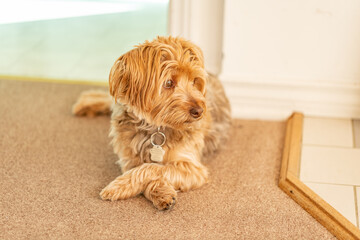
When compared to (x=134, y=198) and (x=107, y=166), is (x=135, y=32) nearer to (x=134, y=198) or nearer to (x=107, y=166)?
(x=107, y=166)

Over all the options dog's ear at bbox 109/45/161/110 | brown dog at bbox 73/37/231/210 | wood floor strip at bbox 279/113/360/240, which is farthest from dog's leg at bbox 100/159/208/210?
wood floor strip at bbox 279/113/360/240

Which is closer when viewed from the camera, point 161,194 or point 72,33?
point 161,194

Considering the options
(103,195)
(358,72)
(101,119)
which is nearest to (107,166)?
(103,195)

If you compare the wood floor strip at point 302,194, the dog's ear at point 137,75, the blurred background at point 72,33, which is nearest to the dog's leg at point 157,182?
the dog's ear at point 137,75

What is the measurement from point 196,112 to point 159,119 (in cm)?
15

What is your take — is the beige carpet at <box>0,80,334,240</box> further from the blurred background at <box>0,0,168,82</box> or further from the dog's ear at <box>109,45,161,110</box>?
the blurred background at <box>0,0,168,82</box>

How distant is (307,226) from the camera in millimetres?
2002

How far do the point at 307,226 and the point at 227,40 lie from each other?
123 centimetres

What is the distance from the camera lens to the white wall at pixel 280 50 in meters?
2.73

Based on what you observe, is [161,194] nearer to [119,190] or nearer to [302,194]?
[119,190]

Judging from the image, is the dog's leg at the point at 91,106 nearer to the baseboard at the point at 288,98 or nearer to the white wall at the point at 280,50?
the white wall at the point at 280,50

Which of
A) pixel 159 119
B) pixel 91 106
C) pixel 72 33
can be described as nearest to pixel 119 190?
pixel 159 119

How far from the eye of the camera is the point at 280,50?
283 centimetres

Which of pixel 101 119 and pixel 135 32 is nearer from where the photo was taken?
pixel 101 119
